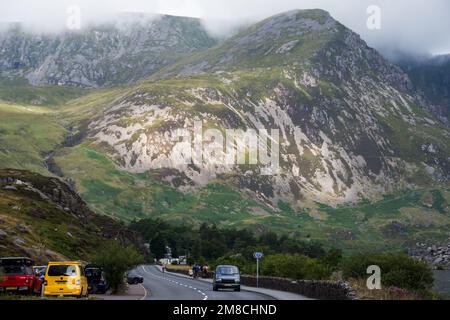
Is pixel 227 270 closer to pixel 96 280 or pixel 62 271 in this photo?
→ pixel 96 280

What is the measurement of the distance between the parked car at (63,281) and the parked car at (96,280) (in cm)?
1583

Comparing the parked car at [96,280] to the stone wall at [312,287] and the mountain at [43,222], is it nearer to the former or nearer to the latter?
the stone wall at [312,287]

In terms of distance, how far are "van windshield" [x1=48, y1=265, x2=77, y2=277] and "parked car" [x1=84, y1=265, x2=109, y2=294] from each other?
15.8 meters

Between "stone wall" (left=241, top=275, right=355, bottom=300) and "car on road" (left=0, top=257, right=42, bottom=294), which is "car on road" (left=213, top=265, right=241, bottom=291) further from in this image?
"car on road" (left=0, top=257, right=42, bottom=294)

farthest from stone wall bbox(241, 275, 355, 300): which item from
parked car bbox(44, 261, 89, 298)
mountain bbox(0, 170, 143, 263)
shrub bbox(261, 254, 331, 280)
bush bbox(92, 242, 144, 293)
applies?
mountain bbox(0, 170, 143, 263)

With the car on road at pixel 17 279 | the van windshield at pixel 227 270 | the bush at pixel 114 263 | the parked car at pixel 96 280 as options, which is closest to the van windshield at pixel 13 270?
the car on road at pixel 17 279

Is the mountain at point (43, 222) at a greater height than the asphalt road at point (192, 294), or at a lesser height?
greater

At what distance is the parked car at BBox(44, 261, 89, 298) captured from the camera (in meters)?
40.4

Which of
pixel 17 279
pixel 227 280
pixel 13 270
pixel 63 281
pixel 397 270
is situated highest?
pixel 13 270

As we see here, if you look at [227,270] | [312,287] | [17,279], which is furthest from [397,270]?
[17,279]

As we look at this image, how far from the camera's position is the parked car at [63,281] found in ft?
132

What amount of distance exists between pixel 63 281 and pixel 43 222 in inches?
3286

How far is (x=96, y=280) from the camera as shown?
5675cm

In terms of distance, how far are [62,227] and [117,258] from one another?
69830 millimetres
